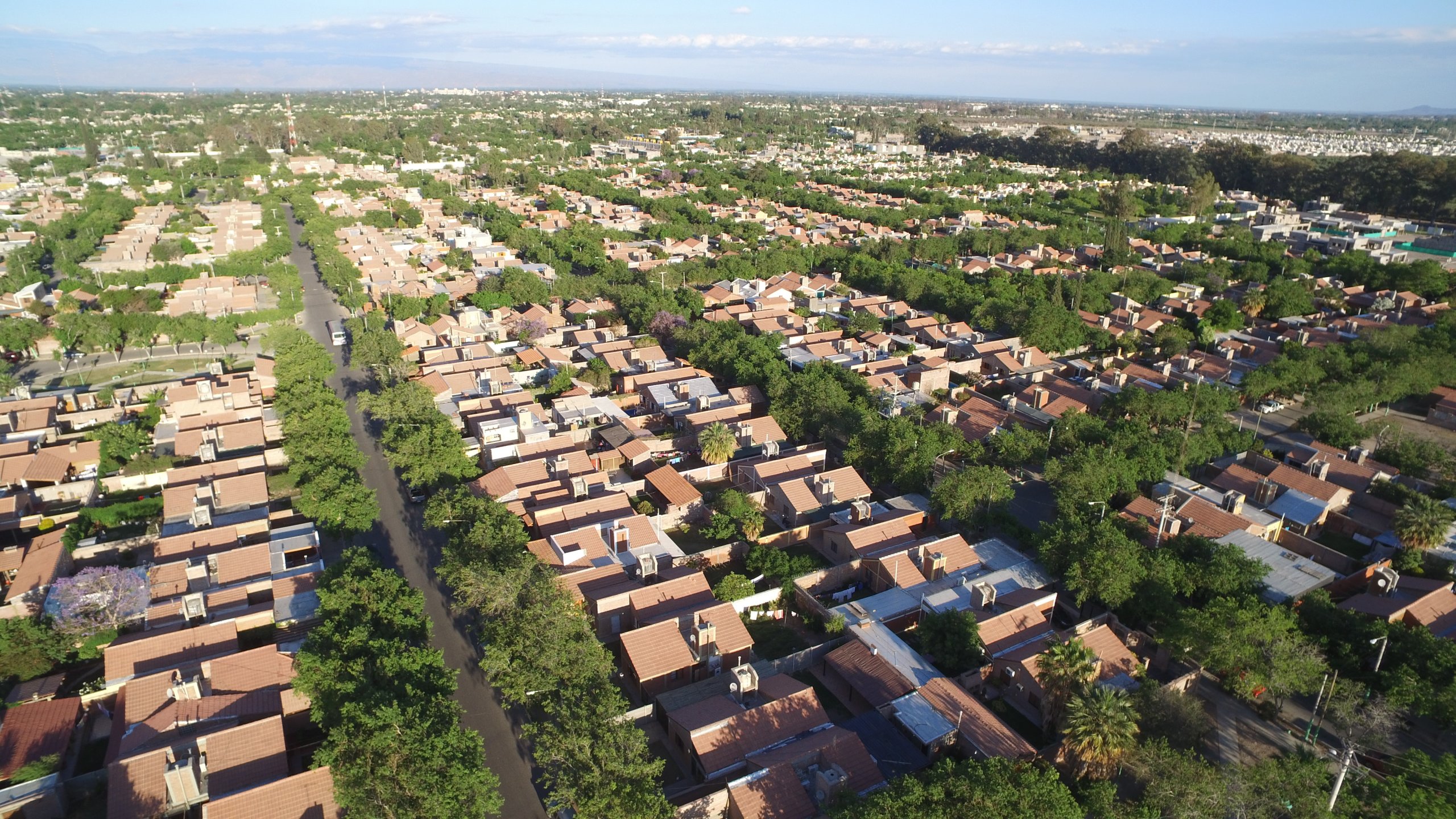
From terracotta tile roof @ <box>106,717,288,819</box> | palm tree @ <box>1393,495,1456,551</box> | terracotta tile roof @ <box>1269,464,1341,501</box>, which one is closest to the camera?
terracotta tile roof @ <box>106,717,288,819</box>

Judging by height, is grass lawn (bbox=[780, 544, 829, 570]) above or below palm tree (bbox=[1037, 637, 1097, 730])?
below

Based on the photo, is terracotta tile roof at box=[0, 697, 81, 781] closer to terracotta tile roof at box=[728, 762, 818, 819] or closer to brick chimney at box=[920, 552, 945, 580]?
terracotta tile roof at box=[728, 762, 818, 819]

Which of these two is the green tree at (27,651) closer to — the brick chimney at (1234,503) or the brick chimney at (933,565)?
the brick chimney at (933,565)

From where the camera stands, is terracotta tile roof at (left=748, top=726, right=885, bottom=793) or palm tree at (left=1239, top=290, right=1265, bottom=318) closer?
terracotta tile roof at (left=748, top=726, right=885, bottom=793)

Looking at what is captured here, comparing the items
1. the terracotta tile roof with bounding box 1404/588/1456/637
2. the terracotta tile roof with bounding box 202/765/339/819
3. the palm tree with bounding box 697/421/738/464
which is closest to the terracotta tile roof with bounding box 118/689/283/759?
the terracotta tile roof with bounding box 202/765/339/819

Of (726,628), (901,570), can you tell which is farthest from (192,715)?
(901,570)

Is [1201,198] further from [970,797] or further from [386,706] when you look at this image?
[386,706]

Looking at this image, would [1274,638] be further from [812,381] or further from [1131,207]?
[1131,207]
